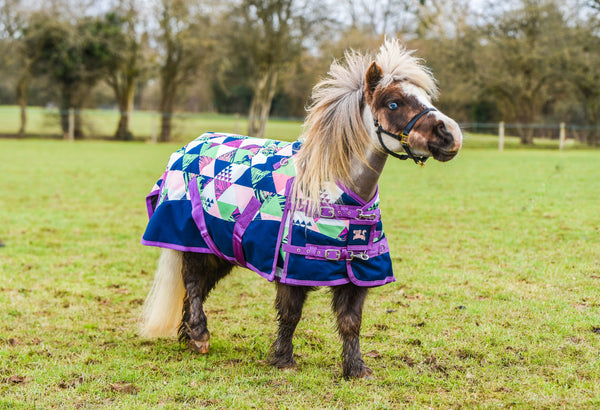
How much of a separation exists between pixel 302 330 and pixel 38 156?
17.4 metres

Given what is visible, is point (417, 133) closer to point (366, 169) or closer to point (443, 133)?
point (443, 133)

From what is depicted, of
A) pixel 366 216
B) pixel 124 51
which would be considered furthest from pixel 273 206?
pixel 124 51

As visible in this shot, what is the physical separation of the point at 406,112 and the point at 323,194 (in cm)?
68

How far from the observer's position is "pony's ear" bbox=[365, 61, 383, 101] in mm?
3275

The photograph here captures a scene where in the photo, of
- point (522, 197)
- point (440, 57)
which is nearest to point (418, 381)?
point (522, 197)

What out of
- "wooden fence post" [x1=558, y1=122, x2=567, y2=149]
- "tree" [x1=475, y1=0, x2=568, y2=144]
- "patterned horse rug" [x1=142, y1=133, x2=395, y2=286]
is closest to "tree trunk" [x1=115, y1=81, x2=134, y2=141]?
"tree" [x1=475, y1=0, x2=568, y2=144]

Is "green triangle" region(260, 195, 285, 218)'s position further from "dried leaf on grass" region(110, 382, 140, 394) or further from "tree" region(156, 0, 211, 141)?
"tree" region(156, 0, 211, 141)

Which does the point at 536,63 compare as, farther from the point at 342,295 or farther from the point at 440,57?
the point at 342,295

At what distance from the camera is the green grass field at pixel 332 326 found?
339 centimetres

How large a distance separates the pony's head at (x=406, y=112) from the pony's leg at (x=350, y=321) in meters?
0.90

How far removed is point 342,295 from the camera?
357 centimetres

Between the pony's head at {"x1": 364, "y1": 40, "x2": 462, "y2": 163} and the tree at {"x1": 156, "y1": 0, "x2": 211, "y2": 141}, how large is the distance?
26440 millimetres

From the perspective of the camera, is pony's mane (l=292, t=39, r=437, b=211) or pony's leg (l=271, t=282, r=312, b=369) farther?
pony's leg (l=271, t=282, r=312, b=369)

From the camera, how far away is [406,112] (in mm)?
3250
